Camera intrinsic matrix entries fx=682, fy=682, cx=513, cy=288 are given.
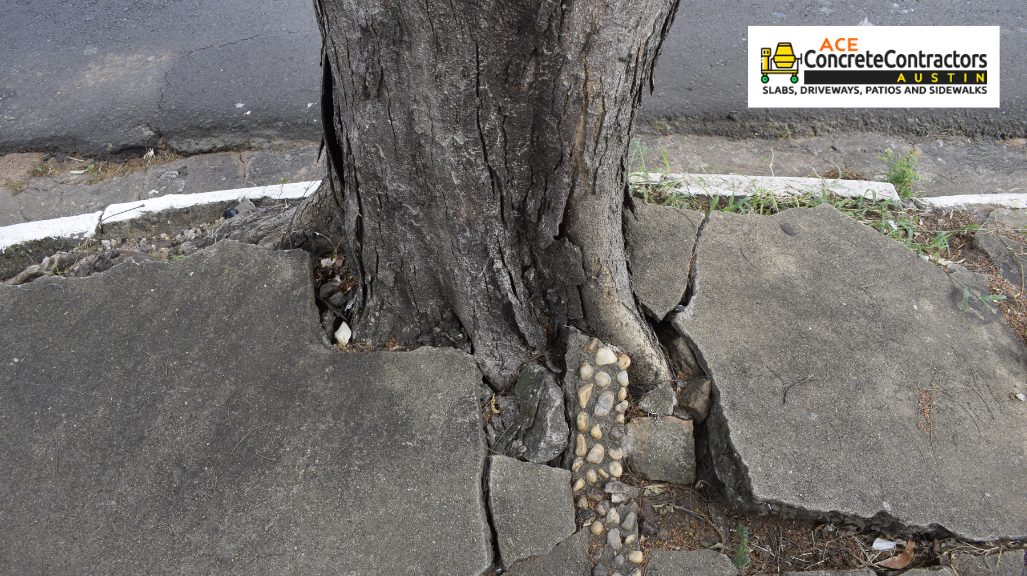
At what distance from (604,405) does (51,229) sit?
8.33ft

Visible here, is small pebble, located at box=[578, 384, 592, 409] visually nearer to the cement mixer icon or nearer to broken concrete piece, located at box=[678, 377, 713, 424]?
broken concrete piece, located at box=[678, 377, 713, 424]

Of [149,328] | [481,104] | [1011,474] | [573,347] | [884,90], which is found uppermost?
[481,104]

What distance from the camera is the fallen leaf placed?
1.89 metres

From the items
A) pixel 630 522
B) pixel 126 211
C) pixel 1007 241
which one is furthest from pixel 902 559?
pixel 126 211

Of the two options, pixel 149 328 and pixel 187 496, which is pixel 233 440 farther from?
pixel 149 328

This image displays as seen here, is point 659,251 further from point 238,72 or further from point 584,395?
point 238,72

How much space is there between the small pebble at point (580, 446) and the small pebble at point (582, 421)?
0.02m

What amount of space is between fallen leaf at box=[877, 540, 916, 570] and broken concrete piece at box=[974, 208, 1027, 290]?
1.36 metres

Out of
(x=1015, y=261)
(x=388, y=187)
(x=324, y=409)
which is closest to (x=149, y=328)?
(x=324, y=409)

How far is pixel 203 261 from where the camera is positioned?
2.30 metres

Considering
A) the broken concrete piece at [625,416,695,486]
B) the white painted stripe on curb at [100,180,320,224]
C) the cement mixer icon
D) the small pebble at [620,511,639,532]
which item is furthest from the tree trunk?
the cement mixer icon

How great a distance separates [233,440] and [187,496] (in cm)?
18

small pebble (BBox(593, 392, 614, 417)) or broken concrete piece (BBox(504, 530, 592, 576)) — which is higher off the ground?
small pebble (BBox(593, 392, 614, 417))

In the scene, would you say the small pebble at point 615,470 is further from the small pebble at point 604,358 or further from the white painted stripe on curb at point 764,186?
the white painted stripe on curb at point 764,186
